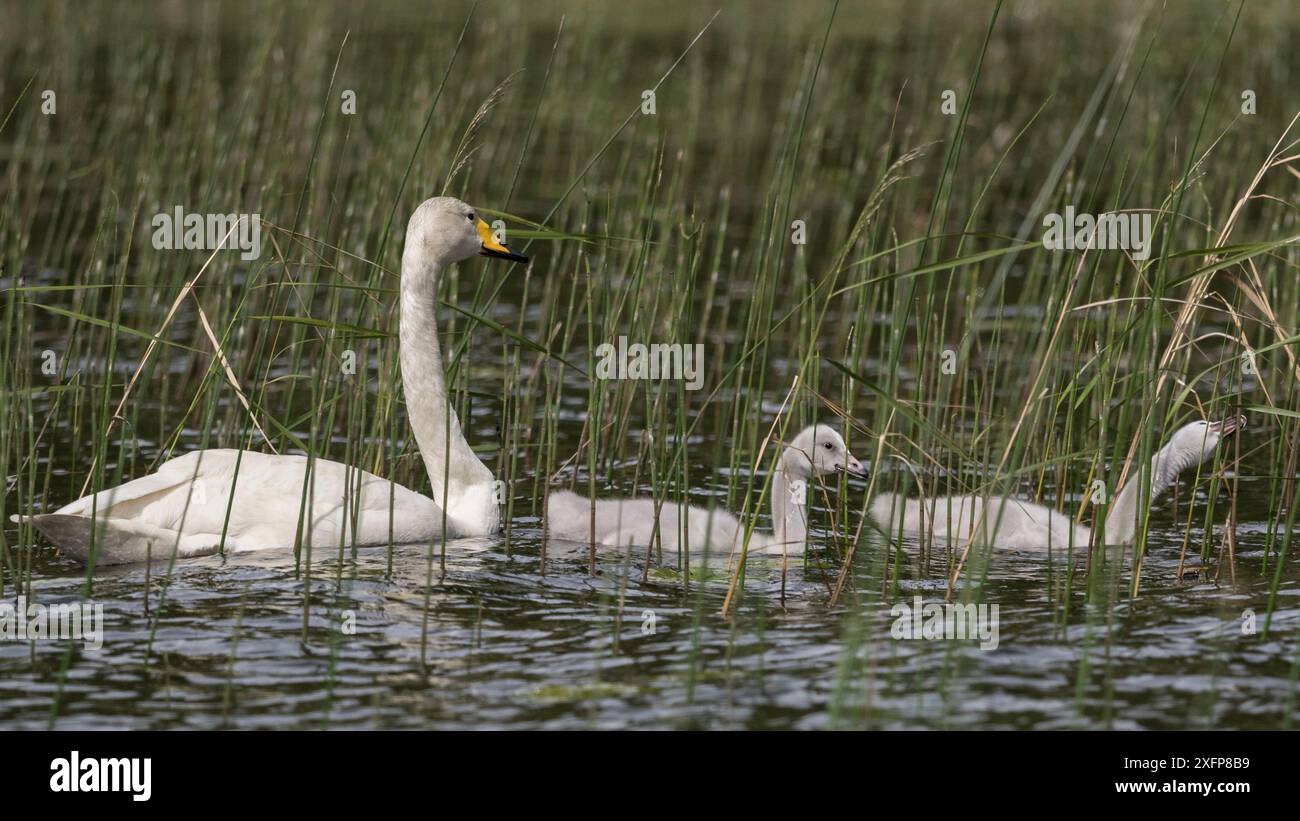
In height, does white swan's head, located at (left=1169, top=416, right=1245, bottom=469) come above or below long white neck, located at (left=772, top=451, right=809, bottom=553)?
above

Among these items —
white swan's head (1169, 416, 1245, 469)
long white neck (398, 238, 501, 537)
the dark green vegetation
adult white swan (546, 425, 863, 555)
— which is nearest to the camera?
the dark green vegetation

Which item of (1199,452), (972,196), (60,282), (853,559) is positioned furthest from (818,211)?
(853,559)

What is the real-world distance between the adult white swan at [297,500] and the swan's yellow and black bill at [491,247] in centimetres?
15

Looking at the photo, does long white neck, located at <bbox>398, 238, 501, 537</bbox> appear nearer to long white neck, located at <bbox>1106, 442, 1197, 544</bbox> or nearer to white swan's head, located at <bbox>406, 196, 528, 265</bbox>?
white swan's head, located at <bbox>406, 196, 528, 265</bbox>

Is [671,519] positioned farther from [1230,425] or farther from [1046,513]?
[1230,425]

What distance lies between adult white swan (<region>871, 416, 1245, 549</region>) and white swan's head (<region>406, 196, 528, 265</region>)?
2.49 metres

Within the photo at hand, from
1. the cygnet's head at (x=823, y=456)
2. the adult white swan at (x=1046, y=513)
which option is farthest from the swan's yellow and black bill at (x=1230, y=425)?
the cygnet's head at (x=823, y=456)

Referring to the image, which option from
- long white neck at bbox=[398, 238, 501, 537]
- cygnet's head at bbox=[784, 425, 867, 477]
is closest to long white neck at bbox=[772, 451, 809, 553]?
cygnet's head at bbox=[784, 425, 867, 477]

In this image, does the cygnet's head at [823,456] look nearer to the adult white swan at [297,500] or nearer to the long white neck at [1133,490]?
the long white neck at [1133,490]

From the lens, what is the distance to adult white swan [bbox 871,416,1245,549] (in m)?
8.76

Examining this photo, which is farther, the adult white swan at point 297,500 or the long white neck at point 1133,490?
the long white neck at point 1133,490

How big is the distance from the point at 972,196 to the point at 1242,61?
858 centimetres

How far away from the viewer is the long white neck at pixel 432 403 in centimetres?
902
